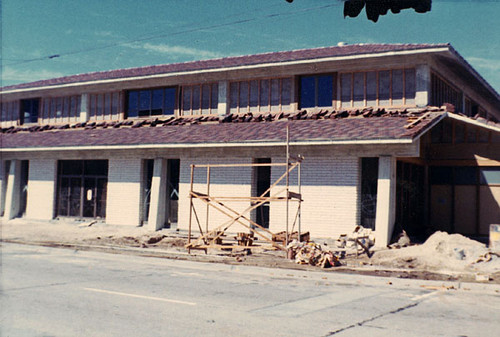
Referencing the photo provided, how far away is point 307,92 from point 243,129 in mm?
3262

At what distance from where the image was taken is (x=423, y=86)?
18.7 m

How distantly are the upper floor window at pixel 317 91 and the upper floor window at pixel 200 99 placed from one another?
13.6 ft

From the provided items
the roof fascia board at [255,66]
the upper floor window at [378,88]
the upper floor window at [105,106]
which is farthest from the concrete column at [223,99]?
the upper floor window at [105,106]

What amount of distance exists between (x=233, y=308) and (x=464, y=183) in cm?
1425

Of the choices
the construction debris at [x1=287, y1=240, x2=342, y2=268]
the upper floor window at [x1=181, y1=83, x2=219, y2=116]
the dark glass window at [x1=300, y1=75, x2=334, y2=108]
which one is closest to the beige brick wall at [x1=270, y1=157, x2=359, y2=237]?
the construction debris at [x1=287, y1=240, x2=342, y2=268]

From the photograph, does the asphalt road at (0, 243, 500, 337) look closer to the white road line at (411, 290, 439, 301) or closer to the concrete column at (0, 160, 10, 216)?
the white road line at (411, 290, 439, 301)

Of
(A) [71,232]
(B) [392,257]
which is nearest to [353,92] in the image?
(B) [392,257]

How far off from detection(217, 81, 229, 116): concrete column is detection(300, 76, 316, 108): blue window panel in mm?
3404

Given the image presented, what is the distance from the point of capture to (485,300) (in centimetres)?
1005

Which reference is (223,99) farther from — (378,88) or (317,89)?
(378,88)

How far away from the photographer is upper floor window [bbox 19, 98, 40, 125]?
29.1 m

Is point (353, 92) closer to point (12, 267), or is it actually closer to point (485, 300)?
point (485, 300)

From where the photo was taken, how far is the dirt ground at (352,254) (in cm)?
1343

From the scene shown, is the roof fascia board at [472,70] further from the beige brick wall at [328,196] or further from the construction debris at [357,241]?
the construction debris at [357,241]
